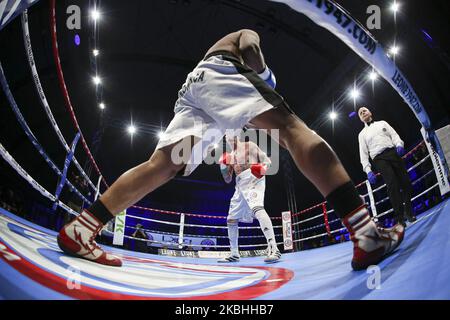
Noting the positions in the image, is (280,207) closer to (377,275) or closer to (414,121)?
(414,121)

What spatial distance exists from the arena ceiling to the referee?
8.39 ft

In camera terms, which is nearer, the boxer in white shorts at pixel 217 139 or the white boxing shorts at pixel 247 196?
the boxer in white shorts at pixel 217 139

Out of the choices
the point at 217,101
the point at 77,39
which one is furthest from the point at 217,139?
the point at 77,39

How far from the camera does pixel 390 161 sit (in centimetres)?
300

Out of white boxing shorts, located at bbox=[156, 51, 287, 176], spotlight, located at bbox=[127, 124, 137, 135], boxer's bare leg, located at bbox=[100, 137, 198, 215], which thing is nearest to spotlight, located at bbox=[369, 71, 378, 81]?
white boxing shorts, located at bbox=[156, 51, 287, 176]

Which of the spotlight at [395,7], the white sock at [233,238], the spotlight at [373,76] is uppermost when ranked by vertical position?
the spotlight at [395,7]

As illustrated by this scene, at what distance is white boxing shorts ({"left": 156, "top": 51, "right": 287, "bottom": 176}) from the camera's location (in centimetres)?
94

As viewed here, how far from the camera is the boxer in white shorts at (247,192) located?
253 centimetres

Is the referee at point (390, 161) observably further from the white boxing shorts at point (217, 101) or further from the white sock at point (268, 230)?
the white boxing shorts at point (217, 101)

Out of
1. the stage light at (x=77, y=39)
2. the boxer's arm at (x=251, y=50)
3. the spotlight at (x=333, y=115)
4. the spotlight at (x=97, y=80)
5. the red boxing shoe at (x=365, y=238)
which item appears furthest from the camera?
the spotlight at (x=333, y=115)

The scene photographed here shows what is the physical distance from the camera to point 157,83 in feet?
28.7

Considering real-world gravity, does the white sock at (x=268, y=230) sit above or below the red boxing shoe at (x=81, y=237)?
above

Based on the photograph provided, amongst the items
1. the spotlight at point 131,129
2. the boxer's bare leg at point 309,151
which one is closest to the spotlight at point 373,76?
the boxer's bare leg at point 309,151

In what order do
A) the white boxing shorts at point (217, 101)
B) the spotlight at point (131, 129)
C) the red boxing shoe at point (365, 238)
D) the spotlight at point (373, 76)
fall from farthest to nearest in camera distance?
the spotlight at point (131, 129) → the spotlight at point (373, 76) → the white boxing shorts at point (217, 101) → the red boxing shoe at point (365, 238)
